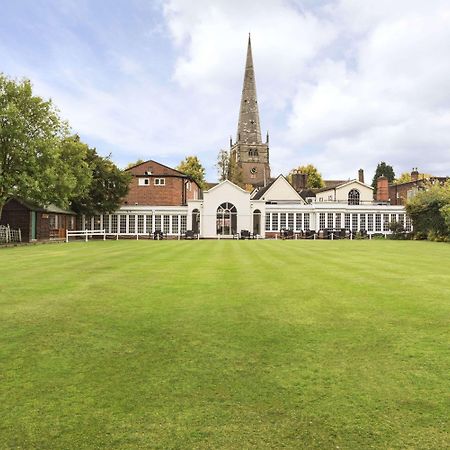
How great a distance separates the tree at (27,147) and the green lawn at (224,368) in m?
21.6

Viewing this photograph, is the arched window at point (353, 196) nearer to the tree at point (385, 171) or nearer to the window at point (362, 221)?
the window at point (362, 221)

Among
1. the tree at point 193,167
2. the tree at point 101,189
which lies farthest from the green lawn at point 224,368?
the tree at point 193,167

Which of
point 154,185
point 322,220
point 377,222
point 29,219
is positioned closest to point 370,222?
point 377,222

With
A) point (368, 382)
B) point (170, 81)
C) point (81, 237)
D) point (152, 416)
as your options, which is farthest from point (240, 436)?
point (81, 237)

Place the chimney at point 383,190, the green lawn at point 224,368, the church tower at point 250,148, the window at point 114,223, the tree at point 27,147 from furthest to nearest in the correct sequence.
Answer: the church tower at point 250,148, the chimney at point 383,190, the window at point 114,223, the tree at point 27,147, the green lawn at point 224,368

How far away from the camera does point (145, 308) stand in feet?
22.2

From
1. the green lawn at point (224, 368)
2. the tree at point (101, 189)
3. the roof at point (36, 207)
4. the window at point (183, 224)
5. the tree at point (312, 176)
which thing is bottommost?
the green lawn at point (224, 368)

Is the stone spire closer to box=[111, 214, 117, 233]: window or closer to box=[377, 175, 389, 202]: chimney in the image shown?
box=[377, 175, 389, 202]: chimney

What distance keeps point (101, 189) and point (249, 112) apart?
55.7 meters

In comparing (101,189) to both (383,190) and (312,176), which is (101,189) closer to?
(383,190)

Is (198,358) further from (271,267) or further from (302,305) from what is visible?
(271,267)

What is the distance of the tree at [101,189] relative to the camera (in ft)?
129

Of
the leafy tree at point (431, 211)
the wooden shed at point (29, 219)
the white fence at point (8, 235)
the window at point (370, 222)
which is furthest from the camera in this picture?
the window at point (370, 222)

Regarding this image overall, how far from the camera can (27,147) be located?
2819 cm
